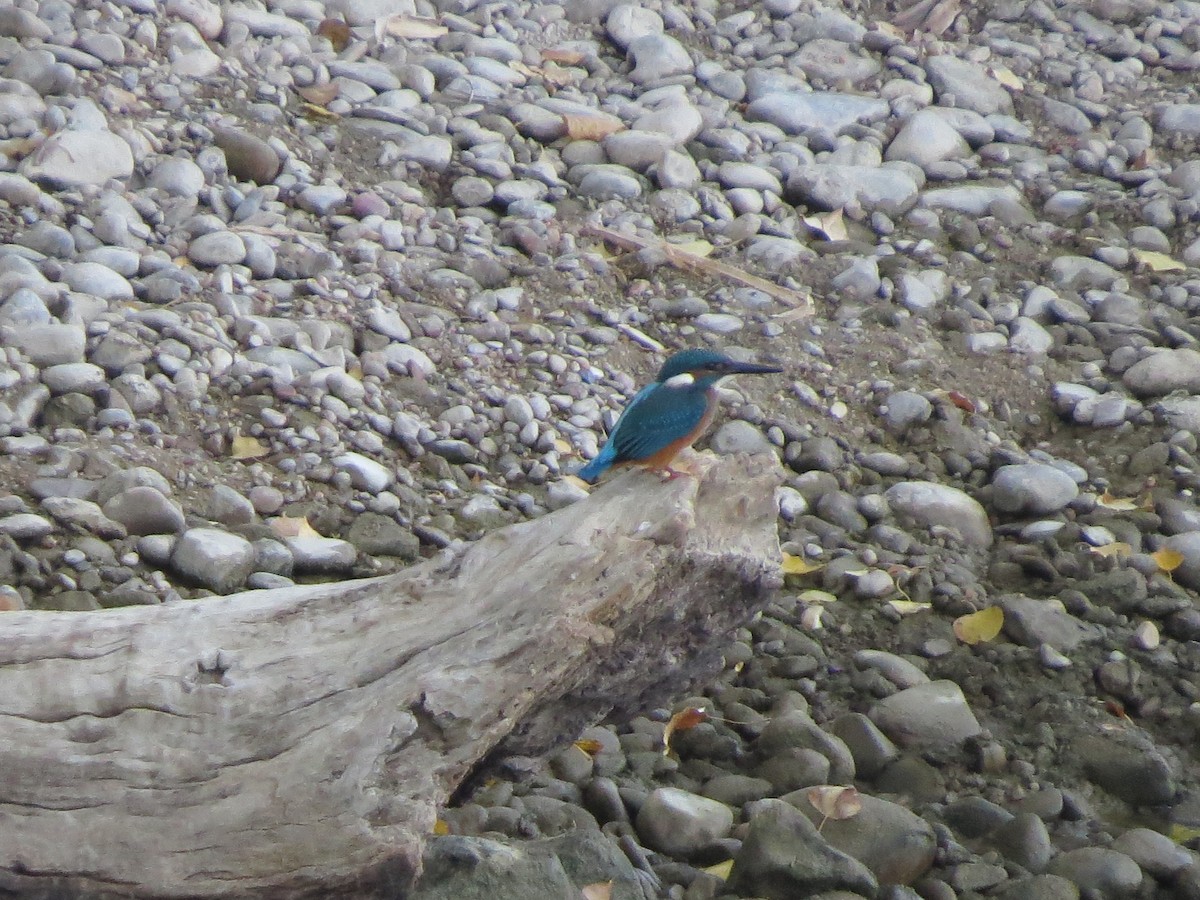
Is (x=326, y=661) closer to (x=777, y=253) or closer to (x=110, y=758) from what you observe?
(x=110, y=758)

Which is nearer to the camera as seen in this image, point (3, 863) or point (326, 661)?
point (3, 863)

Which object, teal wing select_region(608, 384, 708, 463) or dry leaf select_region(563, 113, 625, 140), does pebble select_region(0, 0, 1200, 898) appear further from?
teal wing select_region(608, 384, 708, 463)

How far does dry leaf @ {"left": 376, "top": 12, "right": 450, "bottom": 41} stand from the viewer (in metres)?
6.84

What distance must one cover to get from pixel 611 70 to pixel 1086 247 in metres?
2.39

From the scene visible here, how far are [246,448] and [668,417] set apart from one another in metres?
1.59

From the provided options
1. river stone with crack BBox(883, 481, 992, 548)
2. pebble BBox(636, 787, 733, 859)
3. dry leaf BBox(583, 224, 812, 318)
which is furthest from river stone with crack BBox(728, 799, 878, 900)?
dry leaf BBox(583, 224, 812, 318)

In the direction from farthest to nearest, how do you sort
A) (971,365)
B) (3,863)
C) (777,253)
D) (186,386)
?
(777,253) < (971,365) < (186,386) < (3,863)

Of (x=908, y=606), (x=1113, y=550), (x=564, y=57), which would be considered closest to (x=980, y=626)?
(x=908, y=606)

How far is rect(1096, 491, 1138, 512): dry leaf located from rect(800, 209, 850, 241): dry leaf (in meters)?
1.82

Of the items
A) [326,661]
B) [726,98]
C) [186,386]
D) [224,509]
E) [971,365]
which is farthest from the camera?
[726,98]

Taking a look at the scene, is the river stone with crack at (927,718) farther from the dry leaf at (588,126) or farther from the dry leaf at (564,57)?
the dry leaf at (564,57)

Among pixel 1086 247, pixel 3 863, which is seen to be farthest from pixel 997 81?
pixel 3 863

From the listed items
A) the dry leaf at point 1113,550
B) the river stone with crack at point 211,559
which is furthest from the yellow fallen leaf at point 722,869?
the dry leaf at point 1113,550

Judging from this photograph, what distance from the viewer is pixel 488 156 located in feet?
20.3
